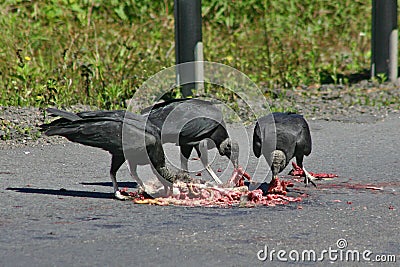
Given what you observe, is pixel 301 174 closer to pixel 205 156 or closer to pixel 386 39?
pixel 205 156

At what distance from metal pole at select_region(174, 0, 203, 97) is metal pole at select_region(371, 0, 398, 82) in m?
2.45

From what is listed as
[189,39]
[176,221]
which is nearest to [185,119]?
[176,221]

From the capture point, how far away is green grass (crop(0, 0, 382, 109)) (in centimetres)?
955

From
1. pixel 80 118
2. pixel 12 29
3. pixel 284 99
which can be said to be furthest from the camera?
pixel 12 29

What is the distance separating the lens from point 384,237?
16.3 feet

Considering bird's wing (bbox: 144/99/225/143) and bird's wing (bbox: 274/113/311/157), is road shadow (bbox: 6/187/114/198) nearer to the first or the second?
bird's wing (bbox: 144/99/225/143)

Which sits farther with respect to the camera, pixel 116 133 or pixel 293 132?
Answer: pixel 293 132

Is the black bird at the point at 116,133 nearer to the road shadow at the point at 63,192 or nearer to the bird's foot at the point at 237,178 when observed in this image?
the road shadow at the point at 63,192

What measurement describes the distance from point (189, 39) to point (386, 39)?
2.66 m

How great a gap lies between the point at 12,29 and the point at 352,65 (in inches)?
183

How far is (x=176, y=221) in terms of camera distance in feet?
17.4

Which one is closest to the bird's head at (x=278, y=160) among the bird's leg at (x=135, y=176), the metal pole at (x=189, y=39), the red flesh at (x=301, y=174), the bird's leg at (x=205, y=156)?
the bird's leg at (x=205, y=156)

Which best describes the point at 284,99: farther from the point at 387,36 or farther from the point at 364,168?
the point at 364,168

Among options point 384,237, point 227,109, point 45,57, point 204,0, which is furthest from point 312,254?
point 204,0
